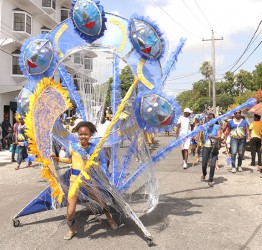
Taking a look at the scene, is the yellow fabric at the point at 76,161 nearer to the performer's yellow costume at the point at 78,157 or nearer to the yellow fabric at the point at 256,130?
the performer's yellow costume at the point at 78,157

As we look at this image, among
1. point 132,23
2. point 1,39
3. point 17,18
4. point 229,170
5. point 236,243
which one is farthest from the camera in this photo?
point 17,18

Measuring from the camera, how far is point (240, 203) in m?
5.61

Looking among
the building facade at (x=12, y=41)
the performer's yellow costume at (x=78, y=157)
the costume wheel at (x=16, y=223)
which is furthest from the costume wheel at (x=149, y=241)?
the building facade at (x=12, y=41)

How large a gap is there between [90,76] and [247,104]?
2.78 meters

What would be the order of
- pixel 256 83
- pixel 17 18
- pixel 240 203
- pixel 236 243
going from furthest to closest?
pixel 256 83 → pixel 17 18 → pixel 240 203 → pixel 236 243

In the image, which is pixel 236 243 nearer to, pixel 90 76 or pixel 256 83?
pixel 90 76

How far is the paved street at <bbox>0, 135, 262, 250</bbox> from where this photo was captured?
12.7 feet

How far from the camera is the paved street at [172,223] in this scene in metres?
3.88

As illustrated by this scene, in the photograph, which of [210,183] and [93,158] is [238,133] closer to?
[210,183]

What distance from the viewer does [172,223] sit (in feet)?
15.0

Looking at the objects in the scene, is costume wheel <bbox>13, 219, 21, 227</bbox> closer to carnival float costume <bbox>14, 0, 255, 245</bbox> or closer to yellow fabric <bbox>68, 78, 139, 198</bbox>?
carnival float costume <bbox>14, 0, 255, 245</bbox>

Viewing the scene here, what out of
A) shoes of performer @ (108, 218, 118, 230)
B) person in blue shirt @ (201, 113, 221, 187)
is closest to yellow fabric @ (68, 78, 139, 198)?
shoes of performer @ (108, 218, 118, 230)

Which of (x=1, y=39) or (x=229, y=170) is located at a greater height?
(x=1, y=39)

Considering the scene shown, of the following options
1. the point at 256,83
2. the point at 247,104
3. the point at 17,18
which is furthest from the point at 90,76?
the point at 256,83
